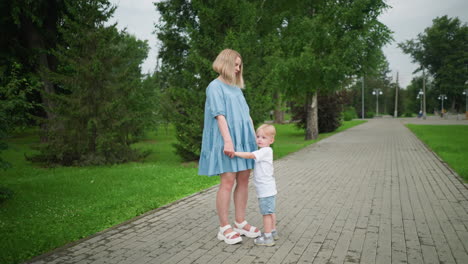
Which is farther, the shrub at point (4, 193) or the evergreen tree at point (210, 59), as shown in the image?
the evergreen tree at point (210, 59)

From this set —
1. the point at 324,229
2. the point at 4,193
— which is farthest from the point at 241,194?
the point at 4,193

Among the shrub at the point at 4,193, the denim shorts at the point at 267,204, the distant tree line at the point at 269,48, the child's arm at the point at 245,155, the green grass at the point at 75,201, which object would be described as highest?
the distant tree line at the point at 269,48

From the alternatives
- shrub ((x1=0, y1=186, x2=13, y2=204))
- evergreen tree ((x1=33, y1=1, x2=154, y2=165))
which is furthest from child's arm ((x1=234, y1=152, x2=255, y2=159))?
evergreen tree ((x1=33, y1=1, x2=154, y2=165))

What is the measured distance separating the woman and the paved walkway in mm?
548

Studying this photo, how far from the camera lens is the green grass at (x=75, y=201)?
4113 mm

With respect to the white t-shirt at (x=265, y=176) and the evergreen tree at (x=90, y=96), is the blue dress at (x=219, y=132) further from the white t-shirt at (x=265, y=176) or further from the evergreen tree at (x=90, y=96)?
the evergreen tree at (x=90, y=96)

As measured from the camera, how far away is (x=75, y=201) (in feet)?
20.0

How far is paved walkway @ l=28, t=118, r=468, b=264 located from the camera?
11.1ft

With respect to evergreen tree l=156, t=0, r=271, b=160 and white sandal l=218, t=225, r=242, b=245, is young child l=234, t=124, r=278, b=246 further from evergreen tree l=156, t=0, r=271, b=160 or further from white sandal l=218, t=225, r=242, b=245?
evergreen tree l=156, t=0, r=271, b=160

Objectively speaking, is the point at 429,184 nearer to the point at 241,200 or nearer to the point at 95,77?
the point at 241,200

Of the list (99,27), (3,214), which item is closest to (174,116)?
(99,27)

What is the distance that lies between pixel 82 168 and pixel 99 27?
4297mm

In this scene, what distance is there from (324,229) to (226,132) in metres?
1.79

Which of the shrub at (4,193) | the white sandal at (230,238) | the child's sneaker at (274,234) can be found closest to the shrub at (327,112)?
the shrub at (4,193)
